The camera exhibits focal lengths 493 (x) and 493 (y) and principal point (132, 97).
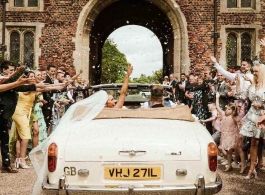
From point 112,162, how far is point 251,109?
3539 millimetres

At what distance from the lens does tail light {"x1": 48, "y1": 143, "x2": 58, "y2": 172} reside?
4609mm

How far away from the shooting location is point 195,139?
4691 mm

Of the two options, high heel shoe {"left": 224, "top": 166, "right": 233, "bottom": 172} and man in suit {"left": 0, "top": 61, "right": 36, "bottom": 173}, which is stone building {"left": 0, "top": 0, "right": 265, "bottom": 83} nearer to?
high heel shoe {"left": 224, "top": 166, "right": 233, "bottom": 172}

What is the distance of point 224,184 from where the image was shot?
6.86m

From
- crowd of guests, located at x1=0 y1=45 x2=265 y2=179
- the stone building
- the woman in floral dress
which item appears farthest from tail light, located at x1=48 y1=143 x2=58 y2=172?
the stone building

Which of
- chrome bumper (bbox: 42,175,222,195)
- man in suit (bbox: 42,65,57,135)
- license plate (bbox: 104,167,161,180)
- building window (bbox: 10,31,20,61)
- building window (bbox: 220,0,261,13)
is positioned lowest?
chrome bumper (bbox: 42,175,222,195)

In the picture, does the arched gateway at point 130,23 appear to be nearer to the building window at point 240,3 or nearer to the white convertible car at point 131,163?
the building window at point 240,3

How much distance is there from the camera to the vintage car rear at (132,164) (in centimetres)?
446

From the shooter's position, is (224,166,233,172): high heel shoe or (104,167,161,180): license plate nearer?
(104,167,161,180): license plate

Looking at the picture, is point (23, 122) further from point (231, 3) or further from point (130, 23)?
point (130, 23)

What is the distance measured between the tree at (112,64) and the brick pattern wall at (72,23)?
5089 centimetres

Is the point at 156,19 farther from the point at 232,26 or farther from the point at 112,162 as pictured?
the point at 112,162

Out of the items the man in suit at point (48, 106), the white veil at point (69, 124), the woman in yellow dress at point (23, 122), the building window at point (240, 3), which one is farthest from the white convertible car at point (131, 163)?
the building window at point (240, 3)

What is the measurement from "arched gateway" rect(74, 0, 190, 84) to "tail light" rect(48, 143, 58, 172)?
1393 cm
